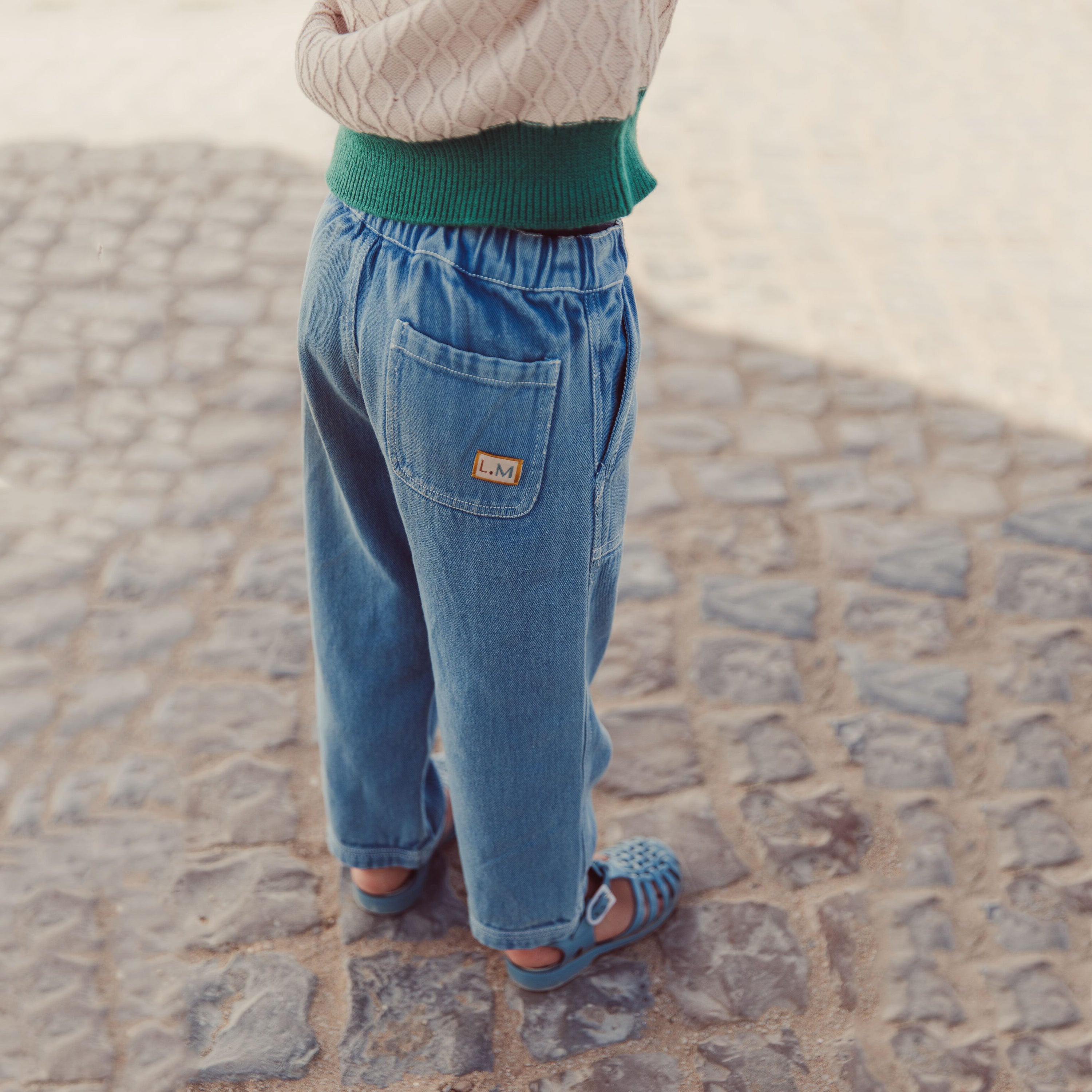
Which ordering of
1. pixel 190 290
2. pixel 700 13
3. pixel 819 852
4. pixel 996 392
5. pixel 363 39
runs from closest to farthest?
pixel 363 39 → pixel 819 852 → pixel 996 392 → pixel 190 290 → pixel 700 13

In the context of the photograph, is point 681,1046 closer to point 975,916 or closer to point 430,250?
point 975,916

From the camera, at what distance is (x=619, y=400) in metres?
1.48

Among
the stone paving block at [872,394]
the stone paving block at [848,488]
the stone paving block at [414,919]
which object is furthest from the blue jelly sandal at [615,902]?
the stone paving block at [872,394]

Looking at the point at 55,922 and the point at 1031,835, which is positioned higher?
the point at 1031,835

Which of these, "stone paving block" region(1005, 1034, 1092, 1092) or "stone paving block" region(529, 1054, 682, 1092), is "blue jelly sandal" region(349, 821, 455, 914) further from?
"stone paving block" region(1005, 1034, 1092, 1092)

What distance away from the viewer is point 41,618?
9.95 ft

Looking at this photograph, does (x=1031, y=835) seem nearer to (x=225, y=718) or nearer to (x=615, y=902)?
(x=615, y=902)

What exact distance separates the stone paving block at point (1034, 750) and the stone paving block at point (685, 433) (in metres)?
1.30

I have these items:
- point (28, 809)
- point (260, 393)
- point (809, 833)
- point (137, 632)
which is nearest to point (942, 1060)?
point (809, 833)

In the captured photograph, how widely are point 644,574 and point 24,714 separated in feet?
5.45

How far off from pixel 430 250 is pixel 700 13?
240 inches

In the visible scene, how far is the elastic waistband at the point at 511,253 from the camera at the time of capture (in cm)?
135

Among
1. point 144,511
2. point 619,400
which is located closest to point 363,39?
point 619,400

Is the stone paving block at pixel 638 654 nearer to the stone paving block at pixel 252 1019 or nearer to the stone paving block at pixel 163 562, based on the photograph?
the stone paving block at pixel 252 1019
